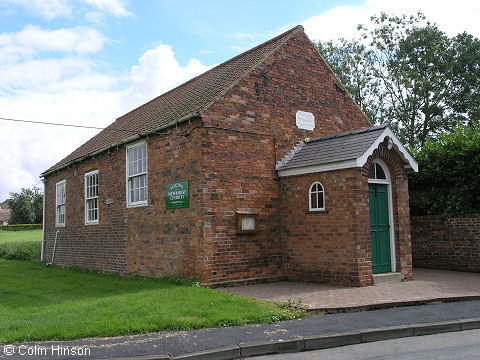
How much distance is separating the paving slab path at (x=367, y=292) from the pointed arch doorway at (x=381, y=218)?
702 millimetres

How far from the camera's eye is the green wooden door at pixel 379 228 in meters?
11.6

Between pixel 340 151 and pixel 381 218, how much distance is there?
7.03ft

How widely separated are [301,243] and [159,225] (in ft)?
13.0

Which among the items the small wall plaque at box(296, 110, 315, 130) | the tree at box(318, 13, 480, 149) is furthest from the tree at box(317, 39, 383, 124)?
the small wall plaque at box(296, 110, 315, 130)

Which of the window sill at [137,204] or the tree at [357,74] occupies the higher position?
the tree at [357,74]

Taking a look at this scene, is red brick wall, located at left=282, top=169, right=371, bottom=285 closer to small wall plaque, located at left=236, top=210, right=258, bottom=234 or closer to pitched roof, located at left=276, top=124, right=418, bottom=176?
pitched roof, located at left=276, top=124, right=418, bottom=176

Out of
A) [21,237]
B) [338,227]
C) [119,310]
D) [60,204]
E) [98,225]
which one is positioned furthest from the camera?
[21,237]

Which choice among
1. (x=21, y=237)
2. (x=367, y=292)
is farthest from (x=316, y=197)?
(x=21, y=237)

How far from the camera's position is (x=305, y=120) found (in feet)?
45.2

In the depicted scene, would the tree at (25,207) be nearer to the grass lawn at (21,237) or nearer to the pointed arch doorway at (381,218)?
the grass lawn at (21,237)

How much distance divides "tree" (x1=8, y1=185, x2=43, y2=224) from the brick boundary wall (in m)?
62.3

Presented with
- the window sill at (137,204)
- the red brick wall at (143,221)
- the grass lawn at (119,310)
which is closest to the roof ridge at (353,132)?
the red brick wall at (143,221)

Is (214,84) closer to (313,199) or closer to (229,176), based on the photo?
(229,176)

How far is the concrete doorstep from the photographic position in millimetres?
5895
